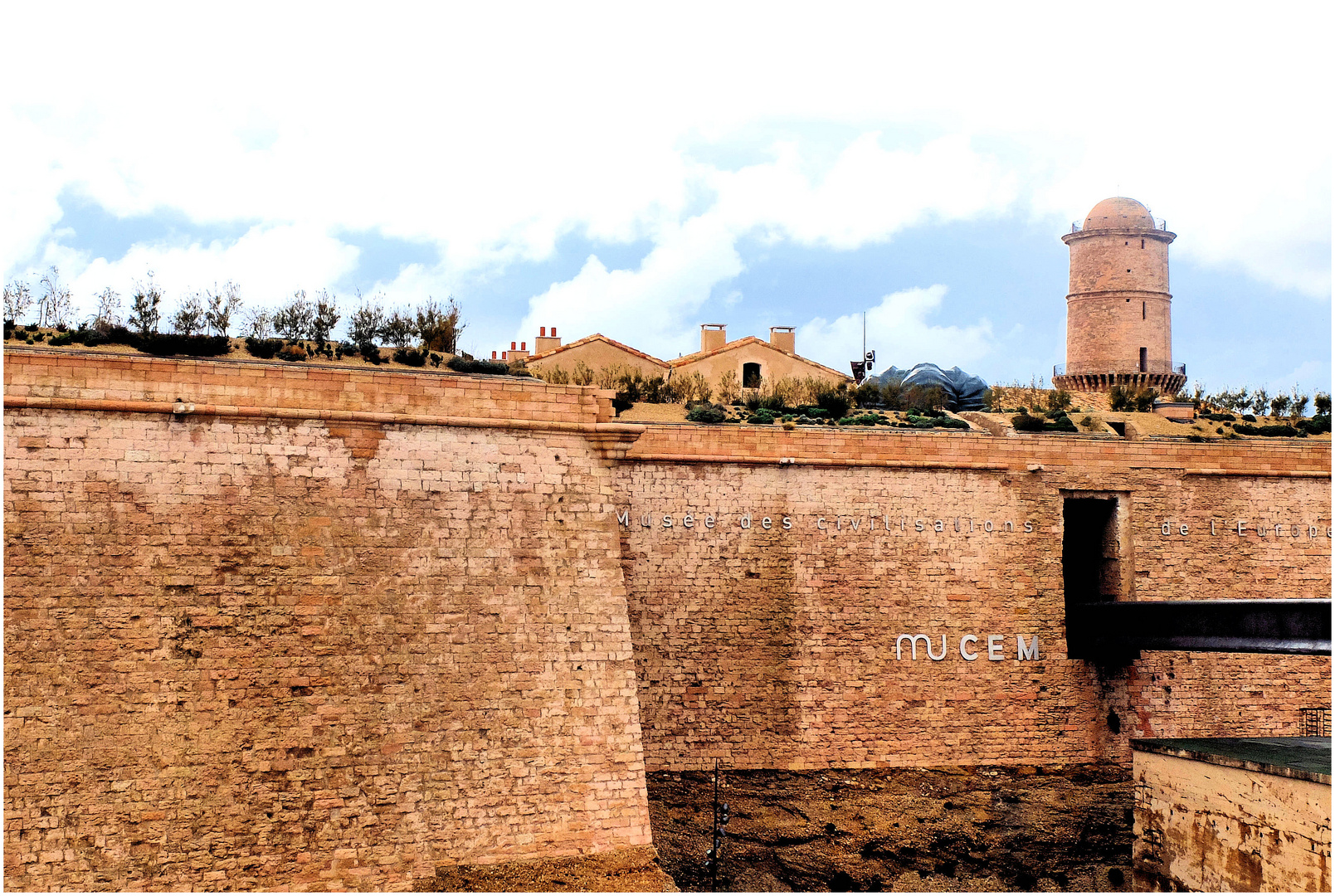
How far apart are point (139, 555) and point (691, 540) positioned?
686cm

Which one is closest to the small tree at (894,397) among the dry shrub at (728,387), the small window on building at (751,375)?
the small window on building at (751,375)

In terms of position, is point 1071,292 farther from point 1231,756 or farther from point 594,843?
point 594,843

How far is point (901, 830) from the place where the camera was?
15203 millimetres

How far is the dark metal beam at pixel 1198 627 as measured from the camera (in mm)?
13422

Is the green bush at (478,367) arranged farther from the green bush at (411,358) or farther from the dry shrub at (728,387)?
the dry shrub at (728,387)

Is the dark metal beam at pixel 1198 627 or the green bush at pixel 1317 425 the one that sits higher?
the green bush at pixel 1317 425

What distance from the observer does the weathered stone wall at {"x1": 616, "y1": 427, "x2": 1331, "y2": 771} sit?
51.0ft

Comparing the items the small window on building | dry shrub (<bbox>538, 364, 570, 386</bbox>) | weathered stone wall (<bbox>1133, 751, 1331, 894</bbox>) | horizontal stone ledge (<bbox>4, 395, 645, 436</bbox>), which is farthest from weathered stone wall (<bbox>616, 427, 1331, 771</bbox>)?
the small window on building

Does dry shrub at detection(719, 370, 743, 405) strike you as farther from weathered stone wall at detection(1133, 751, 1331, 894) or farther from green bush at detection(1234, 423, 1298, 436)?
weathered stone wall at detection(1133, 751, 1331, 894)

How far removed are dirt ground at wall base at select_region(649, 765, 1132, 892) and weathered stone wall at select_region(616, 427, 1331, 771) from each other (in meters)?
0.31

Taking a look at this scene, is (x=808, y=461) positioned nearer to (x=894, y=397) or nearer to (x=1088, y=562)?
(x=1088, y=562)

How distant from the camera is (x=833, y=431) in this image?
53.9 ft

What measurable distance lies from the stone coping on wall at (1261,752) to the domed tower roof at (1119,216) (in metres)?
16.4

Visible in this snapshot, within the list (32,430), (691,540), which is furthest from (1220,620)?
(32,430)
